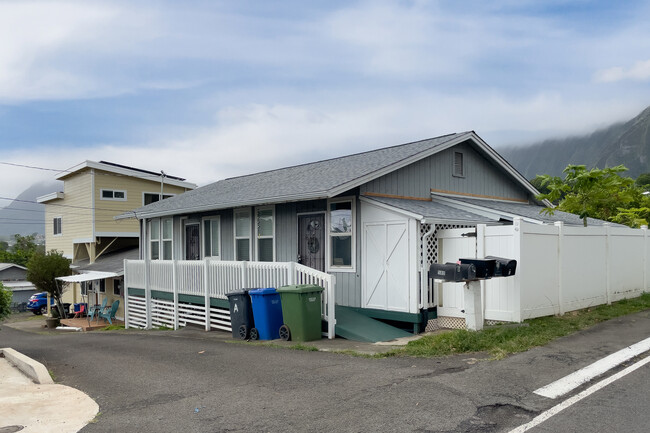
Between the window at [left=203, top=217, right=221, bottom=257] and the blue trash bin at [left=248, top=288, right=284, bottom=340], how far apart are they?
19.2ft

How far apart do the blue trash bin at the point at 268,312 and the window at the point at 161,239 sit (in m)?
8.79

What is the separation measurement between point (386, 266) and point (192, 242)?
8825 mm

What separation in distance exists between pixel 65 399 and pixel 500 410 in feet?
16.8

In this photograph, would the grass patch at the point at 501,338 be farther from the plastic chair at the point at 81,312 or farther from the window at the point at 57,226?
the window at the point at 57,226

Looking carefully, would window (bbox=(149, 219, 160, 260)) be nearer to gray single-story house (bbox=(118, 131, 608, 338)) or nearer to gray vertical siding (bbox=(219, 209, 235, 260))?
gray single-story house (bbox=(118, 131, 608, 338))

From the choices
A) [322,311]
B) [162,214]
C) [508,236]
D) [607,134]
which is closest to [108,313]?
[162,214]

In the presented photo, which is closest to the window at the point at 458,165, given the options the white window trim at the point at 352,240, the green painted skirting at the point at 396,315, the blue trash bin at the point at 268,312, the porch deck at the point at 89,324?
the white window trim at the point at 352,240

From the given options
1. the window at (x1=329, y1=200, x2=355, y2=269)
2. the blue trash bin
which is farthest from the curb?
the window at (x1=329, y1=200, x2=355, y2=269)

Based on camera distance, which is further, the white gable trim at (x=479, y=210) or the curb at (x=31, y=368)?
the white gable trim at (x=479, y=210)

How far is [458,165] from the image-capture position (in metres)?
14.8

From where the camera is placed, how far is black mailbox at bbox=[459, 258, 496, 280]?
8789 millimetres

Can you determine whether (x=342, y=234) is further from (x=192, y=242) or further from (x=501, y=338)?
(x=192, y=242)

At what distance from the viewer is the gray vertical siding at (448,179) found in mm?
12898

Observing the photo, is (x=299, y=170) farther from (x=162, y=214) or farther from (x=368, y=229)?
(x=368, y=229)
